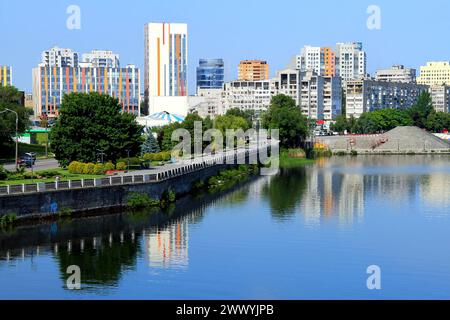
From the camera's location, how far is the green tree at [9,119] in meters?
71.3

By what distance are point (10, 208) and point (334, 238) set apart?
1560cm

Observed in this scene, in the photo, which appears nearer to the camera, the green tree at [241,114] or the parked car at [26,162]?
the parked car at [26,162]

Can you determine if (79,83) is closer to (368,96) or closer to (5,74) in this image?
(5,74)

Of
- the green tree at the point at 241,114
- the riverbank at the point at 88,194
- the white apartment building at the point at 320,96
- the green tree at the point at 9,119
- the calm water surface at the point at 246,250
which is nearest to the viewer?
the calm water surface at the point at 246,250

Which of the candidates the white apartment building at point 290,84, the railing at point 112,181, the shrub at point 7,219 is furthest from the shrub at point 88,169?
the white apartment building at point 290,84

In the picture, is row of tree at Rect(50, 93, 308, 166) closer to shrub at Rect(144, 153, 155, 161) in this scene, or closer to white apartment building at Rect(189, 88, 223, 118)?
shrub at Rect(144, 153, 155, 161)

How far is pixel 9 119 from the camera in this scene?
73.6 meters

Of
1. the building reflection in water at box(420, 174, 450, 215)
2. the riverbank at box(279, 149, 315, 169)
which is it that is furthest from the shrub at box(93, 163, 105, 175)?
the riverbank at box(279, 149, 315, 169)

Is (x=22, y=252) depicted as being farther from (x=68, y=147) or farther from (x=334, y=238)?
(x=68, y=147)

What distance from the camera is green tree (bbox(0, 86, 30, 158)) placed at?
71.3 m

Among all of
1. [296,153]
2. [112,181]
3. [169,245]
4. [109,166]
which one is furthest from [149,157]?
[296,153]

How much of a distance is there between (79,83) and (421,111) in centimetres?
6359

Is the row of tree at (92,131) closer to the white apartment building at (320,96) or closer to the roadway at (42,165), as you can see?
the roadway at (42,165)
